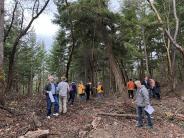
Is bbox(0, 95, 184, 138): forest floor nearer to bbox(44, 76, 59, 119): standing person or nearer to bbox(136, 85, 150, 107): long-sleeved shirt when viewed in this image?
bbox(44, 76, 59, 119): standing person

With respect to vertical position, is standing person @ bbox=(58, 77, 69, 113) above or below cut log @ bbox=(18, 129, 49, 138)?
above

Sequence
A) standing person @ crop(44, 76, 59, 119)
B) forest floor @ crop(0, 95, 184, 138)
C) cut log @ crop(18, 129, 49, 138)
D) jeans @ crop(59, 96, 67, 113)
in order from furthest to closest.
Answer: jeans @ crop(59, 96, 67, 113)
standing person @ crop(44, 76, 59, 119)
forest floor @ crop(0, 95, 184, 138)
cut log @ crop(18, 129, 49, 138)

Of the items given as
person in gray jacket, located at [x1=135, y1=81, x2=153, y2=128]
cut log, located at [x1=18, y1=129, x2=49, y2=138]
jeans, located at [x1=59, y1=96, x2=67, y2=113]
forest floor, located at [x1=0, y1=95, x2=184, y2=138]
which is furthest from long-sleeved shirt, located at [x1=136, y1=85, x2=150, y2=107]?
jeans, located at [x1=59, y1=96, x2=67, y2=113]

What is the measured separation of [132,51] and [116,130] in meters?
19.6

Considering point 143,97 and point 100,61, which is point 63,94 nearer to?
point 143,97

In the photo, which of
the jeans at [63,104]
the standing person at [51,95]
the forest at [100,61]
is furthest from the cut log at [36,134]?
the jeans at [63,104]

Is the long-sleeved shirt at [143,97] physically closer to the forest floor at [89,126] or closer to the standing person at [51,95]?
the forest floor at [89,126]

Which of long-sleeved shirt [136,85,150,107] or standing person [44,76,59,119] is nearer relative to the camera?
long-sleeved shirt [136,85,150,107]

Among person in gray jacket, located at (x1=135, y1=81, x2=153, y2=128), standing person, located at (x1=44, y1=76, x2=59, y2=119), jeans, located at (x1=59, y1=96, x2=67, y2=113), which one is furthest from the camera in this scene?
jeans, located at (x1=59, y1=96, x2=67, y2=113)

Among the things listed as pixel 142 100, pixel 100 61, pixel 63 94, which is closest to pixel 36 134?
pixel 142 100

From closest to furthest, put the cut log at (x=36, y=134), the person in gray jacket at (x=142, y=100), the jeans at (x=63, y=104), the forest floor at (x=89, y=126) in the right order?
the cut log at (x=36, y=134) → the forest floor at (x=89, y=126) → the person in gray jacket at (x=142, y=100) → the jeans at (x=63, y=104)

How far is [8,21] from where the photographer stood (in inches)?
1294

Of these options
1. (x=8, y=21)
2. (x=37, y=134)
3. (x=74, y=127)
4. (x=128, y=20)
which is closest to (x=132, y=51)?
(x=128, y=20)

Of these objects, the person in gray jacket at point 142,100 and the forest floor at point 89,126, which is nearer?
the forest floor at point 89,126
